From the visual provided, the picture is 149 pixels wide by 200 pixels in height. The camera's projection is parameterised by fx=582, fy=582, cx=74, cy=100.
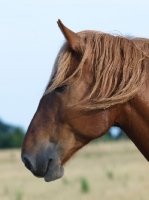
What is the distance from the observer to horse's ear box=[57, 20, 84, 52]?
4.85 metres

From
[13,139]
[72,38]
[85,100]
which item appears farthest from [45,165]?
[13,139]

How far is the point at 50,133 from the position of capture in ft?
16.1

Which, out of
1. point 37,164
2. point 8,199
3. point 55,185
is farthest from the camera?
point 55,185

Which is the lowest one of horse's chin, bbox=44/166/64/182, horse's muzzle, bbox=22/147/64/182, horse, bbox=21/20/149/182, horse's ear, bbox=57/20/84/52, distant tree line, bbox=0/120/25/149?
distant tree line, bbox=0/120/25/149

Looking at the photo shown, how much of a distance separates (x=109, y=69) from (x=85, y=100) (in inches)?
12.9

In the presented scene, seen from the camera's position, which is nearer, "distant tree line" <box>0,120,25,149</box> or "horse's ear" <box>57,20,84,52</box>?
"horse's ear" <box>57,20,84,52</box>

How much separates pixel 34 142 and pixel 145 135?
3.10 feet

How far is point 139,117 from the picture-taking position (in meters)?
4.96

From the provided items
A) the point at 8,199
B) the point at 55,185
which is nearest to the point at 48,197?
the point at 8,199

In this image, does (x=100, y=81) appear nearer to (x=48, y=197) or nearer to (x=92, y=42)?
(x=92, y=42)

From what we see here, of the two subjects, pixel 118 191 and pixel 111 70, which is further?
pixel 118 191

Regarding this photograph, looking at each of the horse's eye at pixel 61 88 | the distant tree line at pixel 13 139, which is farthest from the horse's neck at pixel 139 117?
the distant tree line at pixel 13 139

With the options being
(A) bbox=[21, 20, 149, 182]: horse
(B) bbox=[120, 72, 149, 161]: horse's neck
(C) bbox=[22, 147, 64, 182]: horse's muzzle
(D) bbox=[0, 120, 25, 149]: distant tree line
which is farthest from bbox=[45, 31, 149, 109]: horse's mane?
(D) bbox=[0, 120, 25, 149]: distant tree line

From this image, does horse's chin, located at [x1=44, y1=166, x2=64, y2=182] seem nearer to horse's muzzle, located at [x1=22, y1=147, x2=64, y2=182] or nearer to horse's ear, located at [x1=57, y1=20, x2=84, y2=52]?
horse's muzzle, located at [x1=22, y1=147, x2=64, y2=182]
